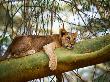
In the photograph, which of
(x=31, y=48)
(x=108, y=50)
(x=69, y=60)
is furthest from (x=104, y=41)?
(x=31, y=48)

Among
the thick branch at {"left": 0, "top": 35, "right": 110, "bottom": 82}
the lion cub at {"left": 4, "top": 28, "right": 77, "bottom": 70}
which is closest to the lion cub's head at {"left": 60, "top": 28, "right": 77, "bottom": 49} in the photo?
the lion cub at {"left": 4, "top": 28, "right": 77, "bottom": 70}

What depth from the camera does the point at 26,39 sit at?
111 inches

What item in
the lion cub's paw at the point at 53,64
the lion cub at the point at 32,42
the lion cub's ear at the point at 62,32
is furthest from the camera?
the lion cub's ear at the point at 62,32

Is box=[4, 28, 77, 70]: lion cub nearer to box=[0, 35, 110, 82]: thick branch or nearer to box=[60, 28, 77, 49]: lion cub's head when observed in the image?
box=[60, 28, 77, 49]: lion cub's head

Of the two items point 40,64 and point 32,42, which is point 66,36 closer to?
point 32,42

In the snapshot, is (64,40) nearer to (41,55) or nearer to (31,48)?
(31,48)

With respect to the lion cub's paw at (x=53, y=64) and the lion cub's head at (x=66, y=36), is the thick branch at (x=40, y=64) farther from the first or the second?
the lion cub's head at (x=66, y=36)

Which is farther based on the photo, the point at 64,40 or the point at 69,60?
the point at 64,40

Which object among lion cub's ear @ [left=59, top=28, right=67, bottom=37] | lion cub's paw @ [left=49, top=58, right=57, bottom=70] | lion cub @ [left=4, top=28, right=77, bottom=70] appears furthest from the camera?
lion cub's ear @ [left=59, top=28, right=67, bottom=37]

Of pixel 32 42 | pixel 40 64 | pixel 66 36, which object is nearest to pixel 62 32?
pixel 66 36

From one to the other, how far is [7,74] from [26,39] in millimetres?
912

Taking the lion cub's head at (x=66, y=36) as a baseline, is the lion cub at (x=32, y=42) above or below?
below

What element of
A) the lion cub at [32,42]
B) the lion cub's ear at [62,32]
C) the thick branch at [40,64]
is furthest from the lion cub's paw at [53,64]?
the lion cub's ear at [62,32]

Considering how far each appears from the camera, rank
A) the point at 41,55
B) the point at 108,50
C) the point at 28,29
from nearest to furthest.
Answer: the point at 108,50 < the point at 41,55 < the point at 28,29
